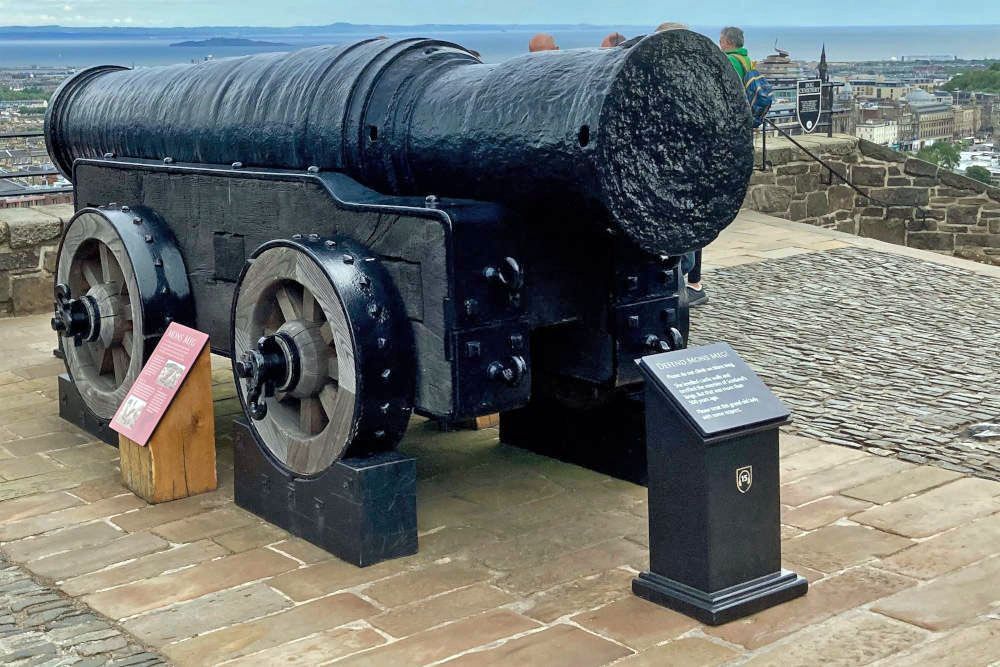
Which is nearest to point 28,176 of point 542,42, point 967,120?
point 542,42

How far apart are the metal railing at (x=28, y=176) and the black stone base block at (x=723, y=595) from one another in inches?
224

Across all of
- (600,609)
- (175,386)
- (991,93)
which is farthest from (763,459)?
(991,93)

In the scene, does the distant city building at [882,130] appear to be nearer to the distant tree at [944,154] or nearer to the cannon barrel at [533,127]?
the distant tree at [944,154]

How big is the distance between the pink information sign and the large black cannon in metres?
0.23

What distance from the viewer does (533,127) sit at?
3.80m

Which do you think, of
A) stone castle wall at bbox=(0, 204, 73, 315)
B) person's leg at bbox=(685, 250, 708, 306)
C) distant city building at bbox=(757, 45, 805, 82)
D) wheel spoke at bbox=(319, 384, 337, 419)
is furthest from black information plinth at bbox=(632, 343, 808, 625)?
distant city building at bbox=(757, 45, 805, 82)

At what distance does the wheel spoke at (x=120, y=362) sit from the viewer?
5457 millimetres

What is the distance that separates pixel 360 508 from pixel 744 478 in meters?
1.18

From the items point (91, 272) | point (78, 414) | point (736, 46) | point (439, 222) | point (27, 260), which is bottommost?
point (78, 414)

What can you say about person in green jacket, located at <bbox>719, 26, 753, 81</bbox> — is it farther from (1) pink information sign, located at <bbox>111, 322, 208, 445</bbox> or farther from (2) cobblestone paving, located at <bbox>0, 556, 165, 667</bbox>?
(2) cobblestone paving, located at <bbox>0, 556, 165, 667</bbox>

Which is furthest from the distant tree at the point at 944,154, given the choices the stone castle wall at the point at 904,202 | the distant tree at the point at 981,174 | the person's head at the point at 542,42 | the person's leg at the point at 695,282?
the person's head at the point at 542,42

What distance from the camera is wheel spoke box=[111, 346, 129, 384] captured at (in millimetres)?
5457

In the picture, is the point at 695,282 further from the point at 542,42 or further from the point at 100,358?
the point at 100,358

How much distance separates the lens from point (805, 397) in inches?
238
